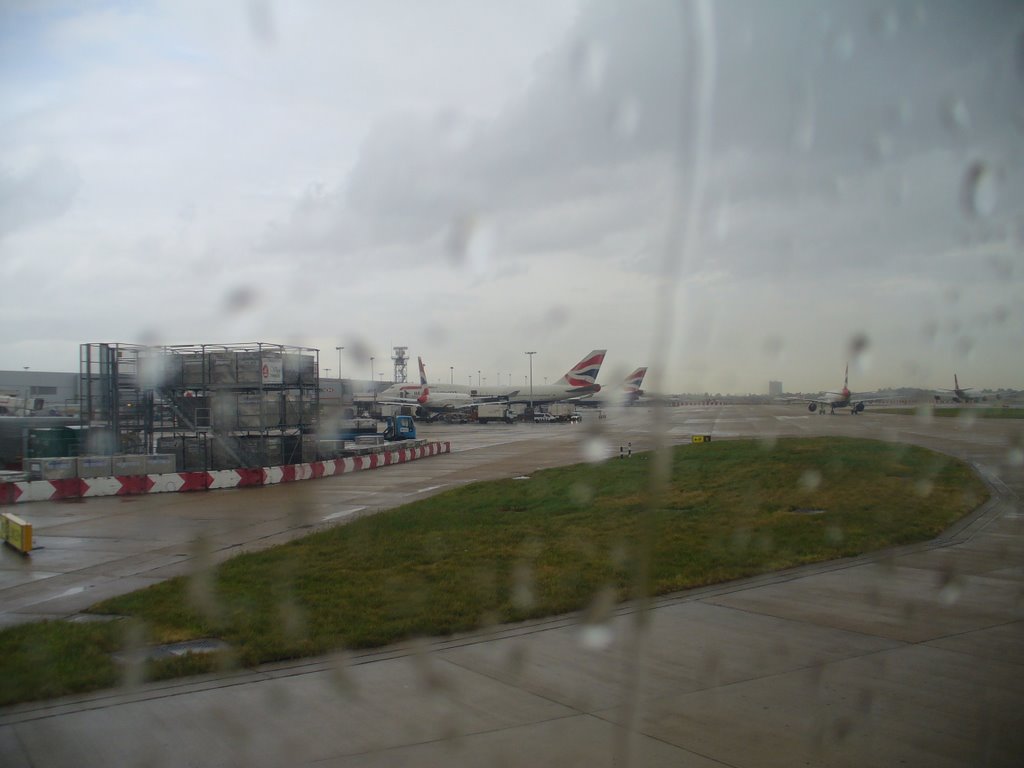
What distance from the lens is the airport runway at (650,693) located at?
4.96 m

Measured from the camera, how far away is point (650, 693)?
5.91 m

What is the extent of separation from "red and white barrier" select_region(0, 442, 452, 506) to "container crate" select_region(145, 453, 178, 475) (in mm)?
876

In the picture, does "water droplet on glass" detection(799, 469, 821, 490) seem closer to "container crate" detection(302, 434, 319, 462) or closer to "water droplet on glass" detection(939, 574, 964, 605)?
"water droplet on glass" detection(939, 574, 964, 605)

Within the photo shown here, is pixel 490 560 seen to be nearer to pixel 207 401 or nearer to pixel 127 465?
pixel 127 465

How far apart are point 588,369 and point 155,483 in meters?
73.1

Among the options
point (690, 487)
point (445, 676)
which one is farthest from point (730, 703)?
point (690, 487)

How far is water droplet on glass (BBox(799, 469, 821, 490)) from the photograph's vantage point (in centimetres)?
1766

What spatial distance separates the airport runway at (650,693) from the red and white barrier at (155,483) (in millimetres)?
11296

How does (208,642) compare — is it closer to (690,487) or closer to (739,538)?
(739,538)

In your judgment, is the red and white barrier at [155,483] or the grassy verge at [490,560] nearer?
the grassy verge at [490,560]

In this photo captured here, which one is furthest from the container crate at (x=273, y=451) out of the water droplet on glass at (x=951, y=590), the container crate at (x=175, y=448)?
the water droplet on glass at (x=951, y=590)

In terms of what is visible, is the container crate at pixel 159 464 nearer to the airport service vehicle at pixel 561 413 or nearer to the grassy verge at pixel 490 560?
the grassy verge at pixel 490 560

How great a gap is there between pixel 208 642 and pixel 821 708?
212 inches

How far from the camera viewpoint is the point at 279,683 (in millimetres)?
6332
